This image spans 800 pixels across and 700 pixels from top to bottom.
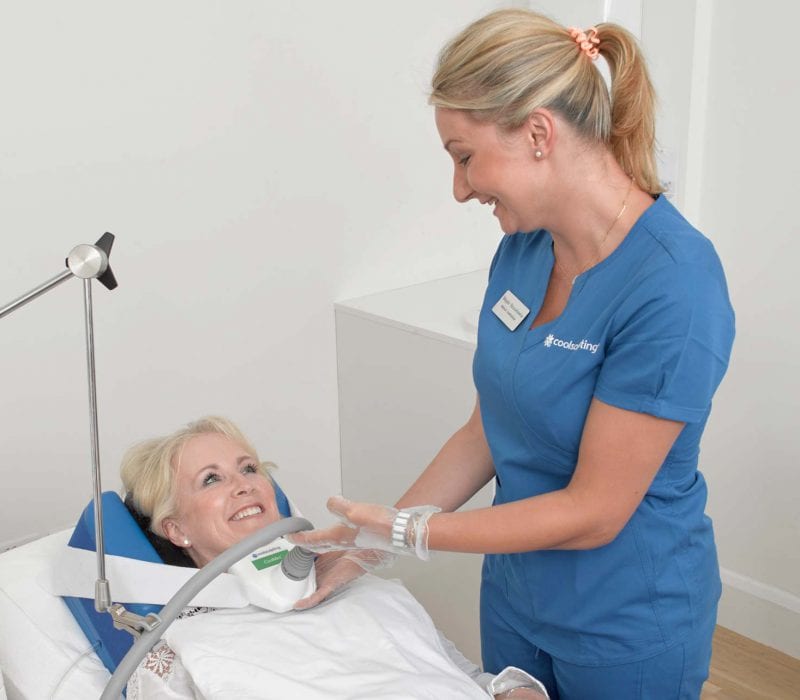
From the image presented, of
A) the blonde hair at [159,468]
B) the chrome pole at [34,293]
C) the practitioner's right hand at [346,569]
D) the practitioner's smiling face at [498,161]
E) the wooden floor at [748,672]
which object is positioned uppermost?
the practitioner's smiling face at [498,161]

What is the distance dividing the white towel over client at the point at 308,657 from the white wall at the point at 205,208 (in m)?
0.85

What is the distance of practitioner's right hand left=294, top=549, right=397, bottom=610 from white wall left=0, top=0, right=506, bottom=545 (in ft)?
2.78

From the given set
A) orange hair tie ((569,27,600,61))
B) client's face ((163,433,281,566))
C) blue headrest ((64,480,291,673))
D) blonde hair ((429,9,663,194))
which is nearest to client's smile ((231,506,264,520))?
client's face ((163,433,281,566))

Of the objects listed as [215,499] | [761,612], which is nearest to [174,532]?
[215,499]

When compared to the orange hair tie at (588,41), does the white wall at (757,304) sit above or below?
below

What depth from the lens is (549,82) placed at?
138 centimetres

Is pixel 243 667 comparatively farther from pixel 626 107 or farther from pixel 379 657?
pixel 626 107

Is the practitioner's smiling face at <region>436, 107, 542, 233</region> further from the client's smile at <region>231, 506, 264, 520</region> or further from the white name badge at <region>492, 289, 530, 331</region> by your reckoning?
the client's smile at <region>231, 506, 264, 520</region>

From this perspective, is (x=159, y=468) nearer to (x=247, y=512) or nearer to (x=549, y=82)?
(x=247, y=512)

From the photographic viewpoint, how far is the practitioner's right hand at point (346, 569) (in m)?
1.71

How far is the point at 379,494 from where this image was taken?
2809 millimetres

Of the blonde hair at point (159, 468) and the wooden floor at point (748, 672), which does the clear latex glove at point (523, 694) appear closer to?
the blonde hair at point (159, 468)

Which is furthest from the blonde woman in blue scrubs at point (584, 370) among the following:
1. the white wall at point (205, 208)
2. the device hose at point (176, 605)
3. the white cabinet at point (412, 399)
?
the white wall at point (205, 208)

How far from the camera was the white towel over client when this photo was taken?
1.51 m
